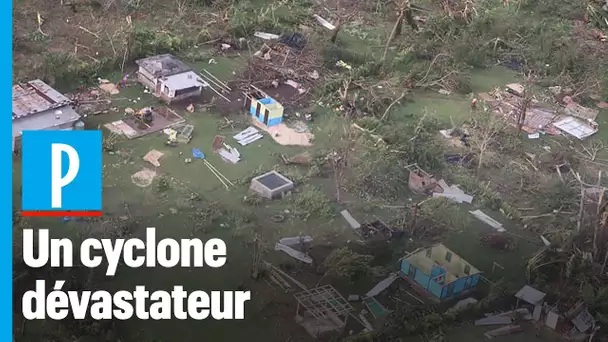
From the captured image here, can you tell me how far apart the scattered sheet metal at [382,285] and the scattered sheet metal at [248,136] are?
13.7 feet

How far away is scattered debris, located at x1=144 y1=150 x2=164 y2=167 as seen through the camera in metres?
13.4

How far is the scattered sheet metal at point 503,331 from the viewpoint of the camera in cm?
1089

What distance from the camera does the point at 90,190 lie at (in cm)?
1215

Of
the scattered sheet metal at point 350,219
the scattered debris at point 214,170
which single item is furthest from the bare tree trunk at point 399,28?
the scattered sheet metal at point 350,219

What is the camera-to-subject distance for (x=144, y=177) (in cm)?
1304

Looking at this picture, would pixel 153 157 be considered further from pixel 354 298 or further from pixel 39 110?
pixel 354 298

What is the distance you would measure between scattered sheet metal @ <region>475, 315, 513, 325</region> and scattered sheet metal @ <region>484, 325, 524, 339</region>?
0.10 metres

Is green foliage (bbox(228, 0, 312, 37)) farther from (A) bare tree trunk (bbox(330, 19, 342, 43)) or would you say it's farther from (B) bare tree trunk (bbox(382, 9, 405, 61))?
(B) bare tree trunk (bbox(382, 9, 405, 61))

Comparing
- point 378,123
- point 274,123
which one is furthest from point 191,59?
point 378,123

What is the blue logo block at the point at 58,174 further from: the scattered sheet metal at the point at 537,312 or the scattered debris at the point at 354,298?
the scattered sheet metal at the point at 537,312

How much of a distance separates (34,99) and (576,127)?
428 inches

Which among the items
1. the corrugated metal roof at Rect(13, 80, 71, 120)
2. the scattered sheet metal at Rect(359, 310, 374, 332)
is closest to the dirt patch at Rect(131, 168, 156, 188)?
the corrugated metal roof at Rect(13, 80, 71, 120)

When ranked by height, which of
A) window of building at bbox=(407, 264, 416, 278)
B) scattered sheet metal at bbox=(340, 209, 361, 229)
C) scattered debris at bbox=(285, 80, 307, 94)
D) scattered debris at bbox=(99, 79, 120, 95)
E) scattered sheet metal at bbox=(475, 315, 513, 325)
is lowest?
scattered debris at bbox=(99, 79, 120, 95)

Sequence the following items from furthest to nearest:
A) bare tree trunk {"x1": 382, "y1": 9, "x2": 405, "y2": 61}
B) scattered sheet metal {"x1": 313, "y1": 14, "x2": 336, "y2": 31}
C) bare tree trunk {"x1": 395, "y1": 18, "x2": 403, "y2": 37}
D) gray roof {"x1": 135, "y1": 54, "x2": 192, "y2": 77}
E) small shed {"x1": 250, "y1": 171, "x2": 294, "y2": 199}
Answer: scattered sheet metal {"x1": 313, "y1": 14, "x2": 336, "y2": 31} < bare tree trunk {"x1": 395, "y1": 18, "x2": 403, "y2": 37} < bare tree trunk {"x1": 382, "y1": 9, "x2": 405, "y2": 61} < gray roof {"x1": 135, "y1": 54, "x2": 192, "y2": 77} < small shed {"x1": 250, "y1": 171, "x2": 294, "y2": 199}
